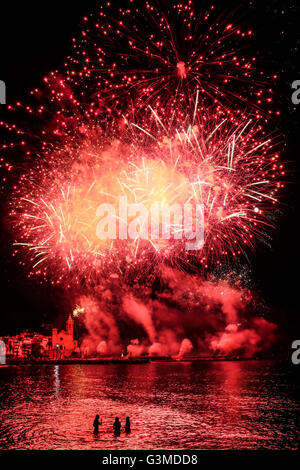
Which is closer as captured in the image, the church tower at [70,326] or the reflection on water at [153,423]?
the reflection on water at [153,423]

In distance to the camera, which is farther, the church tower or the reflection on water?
the church tower

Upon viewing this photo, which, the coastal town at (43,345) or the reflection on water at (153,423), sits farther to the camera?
the coastal town at (43,345)

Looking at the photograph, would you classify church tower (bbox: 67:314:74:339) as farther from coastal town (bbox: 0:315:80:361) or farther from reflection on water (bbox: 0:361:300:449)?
reflection on water (bbox: 0:361:300:449)

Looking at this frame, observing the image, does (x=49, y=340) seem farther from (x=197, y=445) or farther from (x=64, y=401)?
(x=197, y=445)

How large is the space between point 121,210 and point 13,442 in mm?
11484

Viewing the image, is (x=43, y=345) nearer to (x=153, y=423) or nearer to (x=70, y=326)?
(x=70, y=326)

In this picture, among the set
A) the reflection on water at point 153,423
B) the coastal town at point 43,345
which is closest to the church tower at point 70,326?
the coastal town at point 43,345

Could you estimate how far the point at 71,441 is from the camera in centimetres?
1788


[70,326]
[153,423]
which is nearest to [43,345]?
[70,326]

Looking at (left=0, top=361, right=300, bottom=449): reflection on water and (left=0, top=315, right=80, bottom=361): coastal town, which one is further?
(left=0, top=315, right=80, bottom=361): coastal town

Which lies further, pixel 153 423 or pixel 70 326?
pixel 70 326

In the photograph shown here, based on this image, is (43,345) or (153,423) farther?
(43,345)

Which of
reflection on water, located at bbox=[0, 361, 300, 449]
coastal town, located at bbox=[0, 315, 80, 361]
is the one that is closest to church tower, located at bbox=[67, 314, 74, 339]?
coastal town, located at bbox=[0, 315, 80, 361]

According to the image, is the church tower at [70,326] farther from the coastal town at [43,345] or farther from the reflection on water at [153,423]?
the reflection on water at [153,423]
